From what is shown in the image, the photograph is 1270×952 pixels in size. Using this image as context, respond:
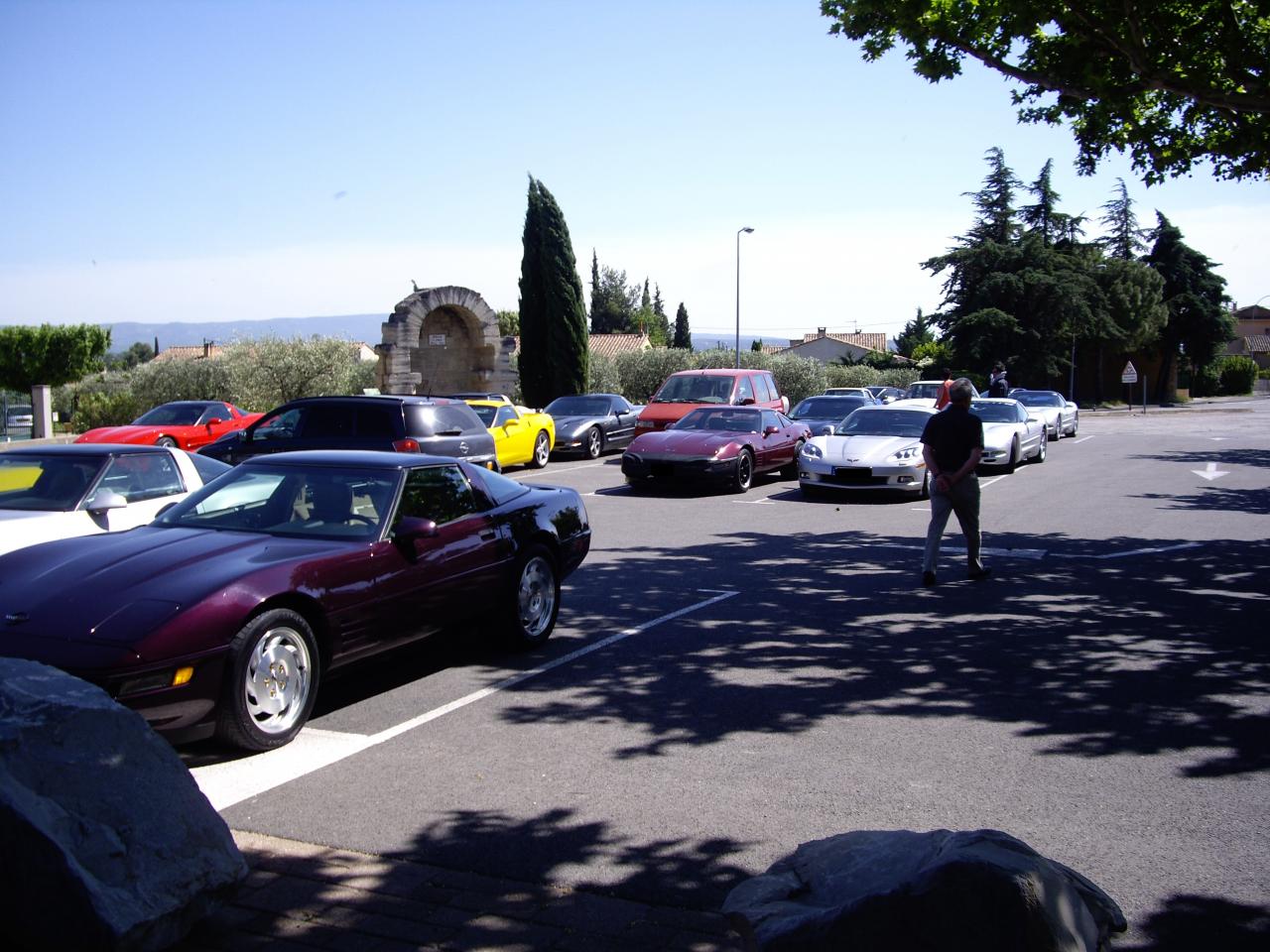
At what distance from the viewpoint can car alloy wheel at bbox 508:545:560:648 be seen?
7.19 metres

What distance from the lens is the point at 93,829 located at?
3432mm

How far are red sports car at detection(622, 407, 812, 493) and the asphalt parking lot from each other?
5.96 m

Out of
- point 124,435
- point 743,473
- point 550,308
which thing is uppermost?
point 550,308

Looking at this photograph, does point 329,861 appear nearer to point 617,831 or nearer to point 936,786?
point 617,831

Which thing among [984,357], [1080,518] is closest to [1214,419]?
[984,357]

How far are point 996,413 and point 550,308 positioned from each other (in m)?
18.6

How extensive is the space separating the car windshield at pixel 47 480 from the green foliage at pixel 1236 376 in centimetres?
8224

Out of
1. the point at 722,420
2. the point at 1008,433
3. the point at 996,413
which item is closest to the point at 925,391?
the point at 996,413

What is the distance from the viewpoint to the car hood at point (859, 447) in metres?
16.3

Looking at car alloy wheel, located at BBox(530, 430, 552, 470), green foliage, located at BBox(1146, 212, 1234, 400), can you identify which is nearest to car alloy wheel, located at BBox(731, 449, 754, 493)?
car alloy wheel, located at BBox(530, 430, 552, 470)

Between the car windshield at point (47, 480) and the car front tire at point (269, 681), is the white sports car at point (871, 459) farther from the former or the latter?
the car front tire at point (269, 681)

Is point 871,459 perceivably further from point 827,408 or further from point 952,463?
point 827,408

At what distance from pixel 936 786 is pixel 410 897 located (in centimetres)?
241

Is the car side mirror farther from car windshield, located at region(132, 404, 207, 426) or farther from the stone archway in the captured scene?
the stone archway
